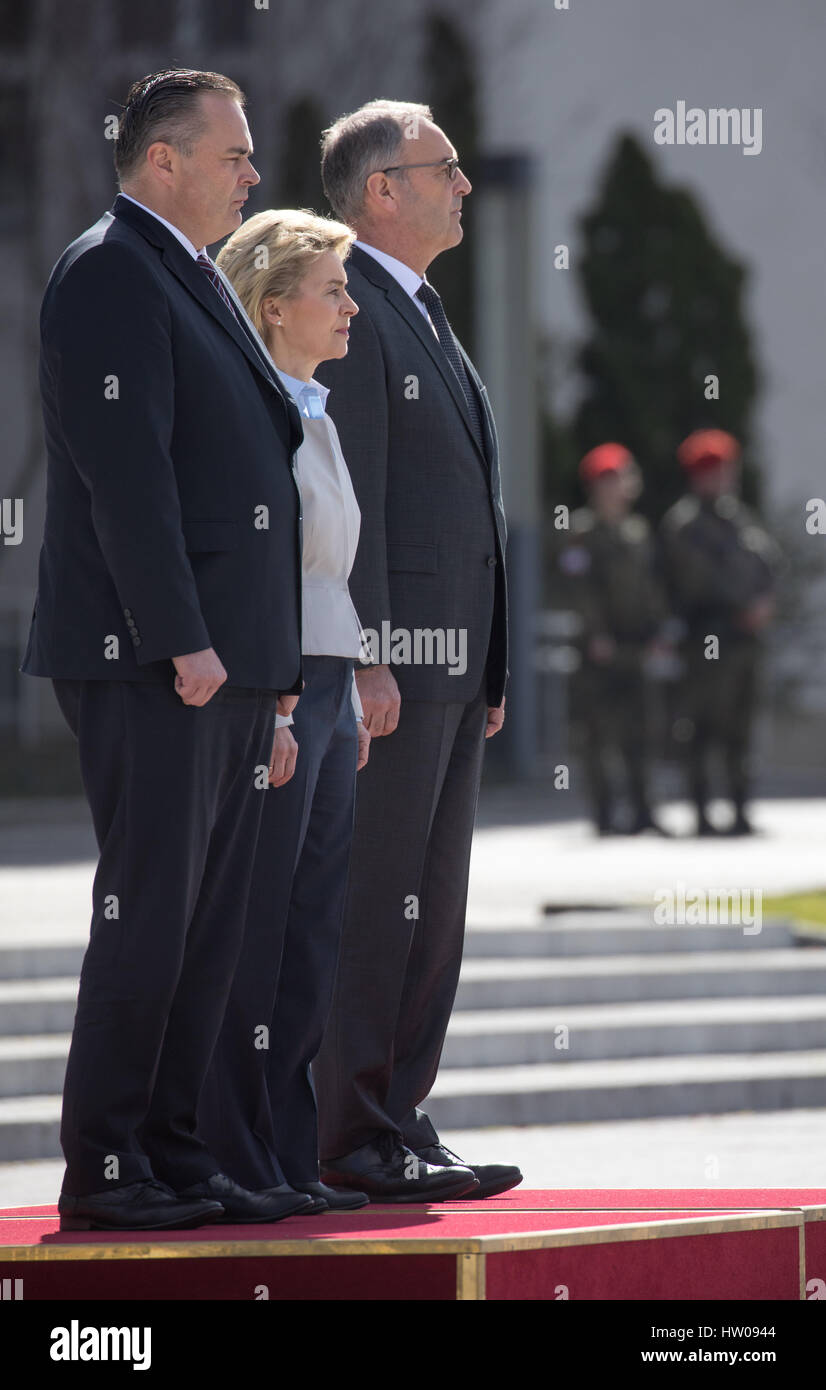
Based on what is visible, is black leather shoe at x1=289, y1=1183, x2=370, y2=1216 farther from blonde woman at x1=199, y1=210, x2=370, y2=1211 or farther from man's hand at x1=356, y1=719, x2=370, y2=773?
man's hand at x1=356, y1=719, x2=370, y2=773

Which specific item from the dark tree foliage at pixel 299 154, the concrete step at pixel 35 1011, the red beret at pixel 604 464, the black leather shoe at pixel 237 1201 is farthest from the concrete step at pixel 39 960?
the dark tree foliage at pixel 299 154

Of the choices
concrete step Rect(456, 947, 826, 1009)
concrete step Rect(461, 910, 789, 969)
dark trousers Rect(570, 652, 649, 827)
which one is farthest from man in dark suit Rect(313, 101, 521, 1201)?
dark trousers Rect(570, 652, 649, 827)

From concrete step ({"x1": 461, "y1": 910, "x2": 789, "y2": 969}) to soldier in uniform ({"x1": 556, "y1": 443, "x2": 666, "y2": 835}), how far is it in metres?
3.86

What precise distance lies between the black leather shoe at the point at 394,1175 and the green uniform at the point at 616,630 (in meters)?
8.10

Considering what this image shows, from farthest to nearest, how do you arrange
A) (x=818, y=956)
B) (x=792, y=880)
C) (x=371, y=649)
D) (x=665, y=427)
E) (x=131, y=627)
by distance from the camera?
(x=665, y=427), (x=792, y=880), (x=818, y=956), (x=371, y=649), (x=131, y=627)

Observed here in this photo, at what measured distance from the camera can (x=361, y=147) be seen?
15.0 feet

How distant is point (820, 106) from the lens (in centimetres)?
2272

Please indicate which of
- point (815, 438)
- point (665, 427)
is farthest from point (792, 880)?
point (815, 438)

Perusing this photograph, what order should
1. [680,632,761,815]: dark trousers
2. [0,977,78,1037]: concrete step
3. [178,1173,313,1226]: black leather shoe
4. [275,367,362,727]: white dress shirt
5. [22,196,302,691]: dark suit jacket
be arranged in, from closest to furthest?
[22,196,302,691]: dark suit jacket → [178,1173,313,1226]: black leather shoe → [275,367,362,727]: white dress shirt → [0,977,78,1037]: concrete step → [680,632,761,815]: dark trousers

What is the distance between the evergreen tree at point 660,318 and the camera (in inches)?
823

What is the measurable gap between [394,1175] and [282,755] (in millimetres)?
836

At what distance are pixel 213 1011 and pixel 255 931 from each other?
0.68 feet

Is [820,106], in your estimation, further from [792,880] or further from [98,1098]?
[98,1098]

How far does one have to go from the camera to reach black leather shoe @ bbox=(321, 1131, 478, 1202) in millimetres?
4312
